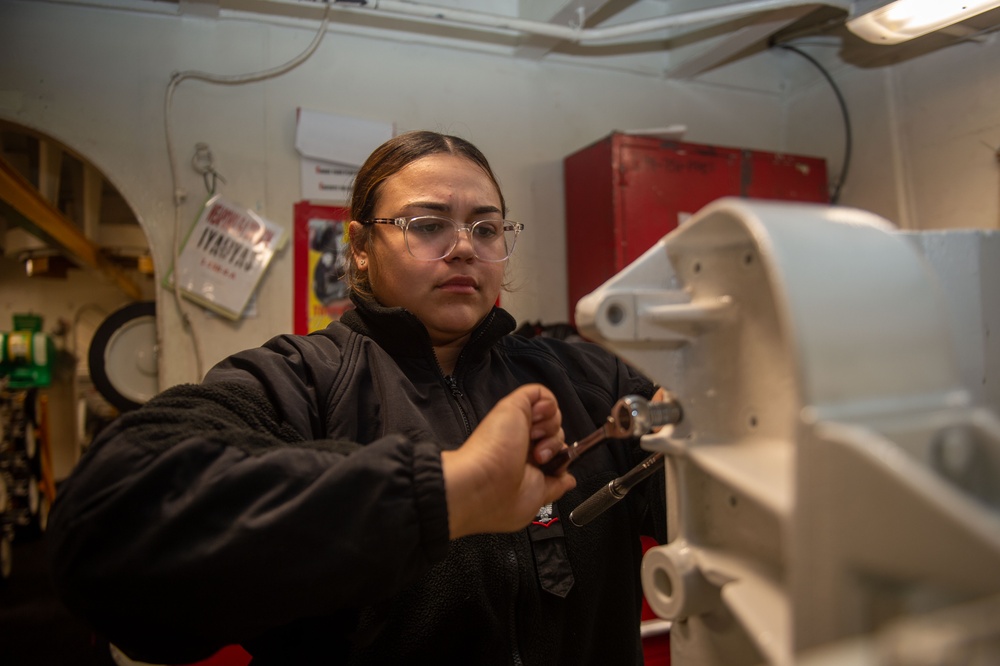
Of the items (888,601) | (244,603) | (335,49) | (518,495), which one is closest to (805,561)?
(888,601)

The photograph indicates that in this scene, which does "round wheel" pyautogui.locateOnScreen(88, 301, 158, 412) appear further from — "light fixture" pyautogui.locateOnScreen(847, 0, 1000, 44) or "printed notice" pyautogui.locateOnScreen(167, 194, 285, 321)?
"light fixture" pyautogui.locateOnScreen(847, 0, 1000, 44)

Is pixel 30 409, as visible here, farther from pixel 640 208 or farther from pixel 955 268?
pixel 955 268

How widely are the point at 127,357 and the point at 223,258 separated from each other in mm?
481

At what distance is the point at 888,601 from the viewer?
0.34 meters

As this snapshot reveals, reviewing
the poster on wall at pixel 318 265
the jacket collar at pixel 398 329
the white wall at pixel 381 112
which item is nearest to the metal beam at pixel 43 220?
the white wall at pixel 381 112

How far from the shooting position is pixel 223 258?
1.78 meters

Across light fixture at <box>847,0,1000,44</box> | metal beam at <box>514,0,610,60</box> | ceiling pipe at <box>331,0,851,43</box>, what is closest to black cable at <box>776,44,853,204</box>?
ceiling pipe at <box>331,0,851,43</box>

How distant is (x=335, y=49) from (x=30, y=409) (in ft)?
9.85

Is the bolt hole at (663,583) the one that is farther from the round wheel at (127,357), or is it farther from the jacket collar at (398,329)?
the round wheel at (127,357)

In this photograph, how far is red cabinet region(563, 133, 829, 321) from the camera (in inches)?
76.7

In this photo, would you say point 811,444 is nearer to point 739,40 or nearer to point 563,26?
point 563,26

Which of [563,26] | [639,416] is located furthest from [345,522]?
[563,26]

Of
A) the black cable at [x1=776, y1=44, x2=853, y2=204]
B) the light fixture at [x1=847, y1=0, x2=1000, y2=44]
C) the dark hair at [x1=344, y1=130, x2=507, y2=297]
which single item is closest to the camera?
the dark hair at [x1=344, y1=130, x2=507, y2=297]

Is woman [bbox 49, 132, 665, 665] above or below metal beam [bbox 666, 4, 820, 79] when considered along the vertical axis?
below
